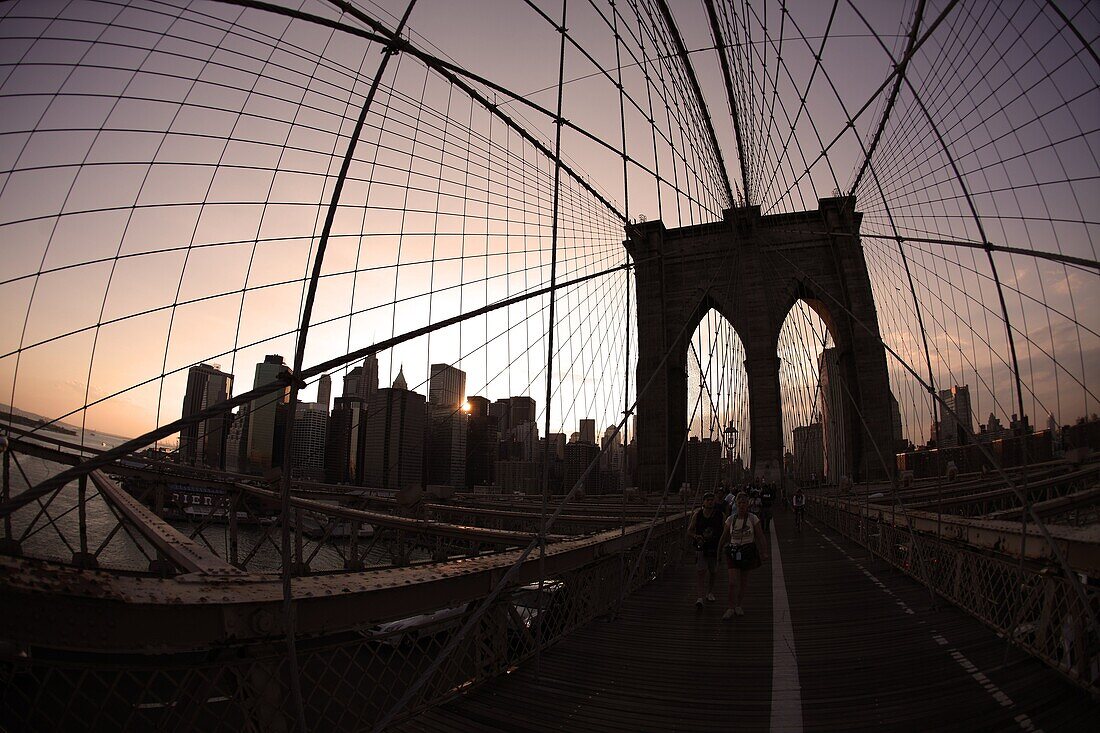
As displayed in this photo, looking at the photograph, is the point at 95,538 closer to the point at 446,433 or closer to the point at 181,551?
the point at 446,433

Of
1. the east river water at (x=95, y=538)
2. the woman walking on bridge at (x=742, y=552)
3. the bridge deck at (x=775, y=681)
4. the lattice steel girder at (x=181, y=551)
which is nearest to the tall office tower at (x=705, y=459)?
the woman walking on bridge at (x=742, y=552)

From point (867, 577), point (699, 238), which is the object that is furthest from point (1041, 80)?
point (699, 238)

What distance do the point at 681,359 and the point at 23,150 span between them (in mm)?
32549

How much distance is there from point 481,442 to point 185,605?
24.8ft

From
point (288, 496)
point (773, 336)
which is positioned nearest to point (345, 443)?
point (288, 496)

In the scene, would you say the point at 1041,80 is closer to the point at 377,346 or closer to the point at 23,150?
the point at 377,346

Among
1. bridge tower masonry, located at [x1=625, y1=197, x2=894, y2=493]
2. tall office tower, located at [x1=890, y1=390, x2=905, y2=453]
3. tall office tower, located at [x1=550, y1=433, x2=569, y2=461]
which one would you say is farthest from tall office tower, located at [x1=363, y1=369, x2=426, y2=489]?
tall office tower, located at [x1=890, y1=390, x2=905, y2=453]

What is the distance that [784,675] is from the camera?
372 cm

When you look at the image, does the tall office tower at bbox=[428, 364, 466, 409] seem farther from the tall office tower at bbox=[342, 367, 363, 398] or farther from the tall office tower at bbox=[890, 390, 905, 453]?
the tall office tower at bbox=[890, 390, 905, 453]

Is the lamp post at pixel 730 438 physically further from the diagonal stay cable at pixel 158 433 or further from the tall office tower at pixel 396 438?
the diagonal stay cable at pixel 158 433

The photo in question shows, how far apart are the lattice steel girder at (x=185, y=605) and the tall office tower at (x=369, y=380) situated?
342cm

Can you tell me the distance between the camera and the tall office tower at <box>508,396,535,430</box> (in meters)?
10.1

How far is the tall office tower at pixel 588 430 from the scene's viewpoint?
15595mm

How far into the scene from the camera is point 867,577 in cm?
800
